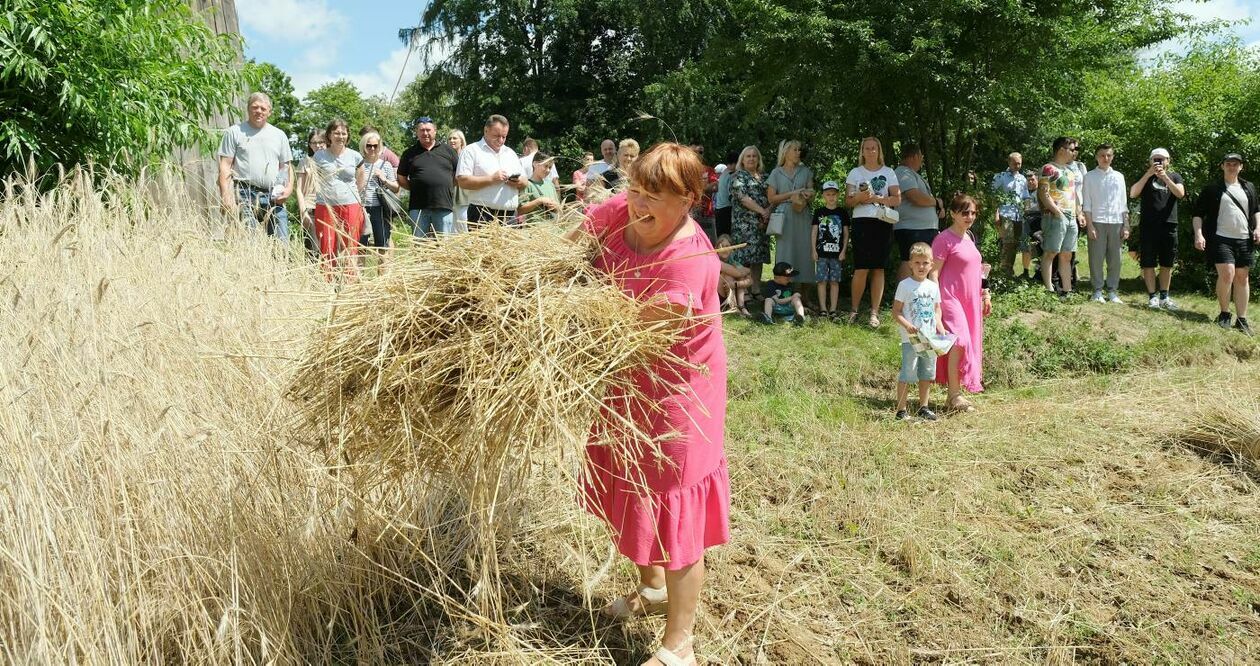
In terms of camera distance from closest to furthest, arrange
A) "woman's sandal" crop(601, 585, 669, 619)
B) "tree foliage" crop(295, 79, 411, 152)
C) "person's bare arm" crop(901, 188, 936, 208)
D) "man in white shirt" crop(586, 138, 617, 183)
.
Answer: "woman's sandal" crop(601, 585, 669, 619) < "man in white shirt" crop(586, 138, 617, 183) < "person's bare arm" crop(901, 188, 936, 208) < "tree foliage" crop(295, 79, 411, 152)

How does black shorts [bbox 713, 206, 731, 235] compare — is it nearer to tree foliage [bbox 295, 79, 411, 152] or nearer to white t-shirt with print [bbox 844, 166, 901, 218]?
white t-shirt with print [bbox 844, 166, 901, 218]

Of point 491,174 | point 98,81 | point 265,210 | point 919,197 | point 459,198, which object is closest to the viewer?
point 98,81

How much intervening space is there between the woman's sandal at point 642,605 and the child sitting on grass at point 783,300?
558 cm

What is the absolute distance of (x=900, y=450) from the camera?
5285mm

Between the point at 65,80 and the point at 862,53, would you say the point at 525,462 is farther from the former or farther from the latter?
the point at 862,53

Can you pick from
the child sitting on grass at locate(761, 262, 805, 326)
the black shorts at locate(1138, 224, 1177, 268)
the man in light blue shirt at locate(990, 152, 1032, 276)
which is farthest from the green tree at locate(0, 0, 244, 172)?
the black shorts at locate(1138, 224, 1177, 268)

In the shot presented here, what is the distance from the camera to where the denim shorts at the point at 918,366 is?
6047mm

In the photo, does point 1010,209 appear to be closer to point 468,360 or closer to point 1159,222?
point 1159,222

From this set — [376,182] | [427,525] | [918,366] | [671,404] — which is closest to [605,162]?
[376,182]

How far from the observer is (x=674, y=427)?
2.74 metres

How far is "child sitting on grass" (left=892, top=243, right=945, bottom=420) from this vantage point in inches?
237

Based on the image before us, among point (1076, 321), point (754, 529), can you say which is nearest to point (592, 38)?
point (1076, 321)

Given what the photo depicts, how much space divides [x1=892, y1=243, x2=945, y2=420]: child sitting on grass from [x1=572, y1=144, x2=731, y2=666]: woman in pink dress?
3462 millimetres

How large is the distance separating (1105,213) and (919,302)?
558 cm
